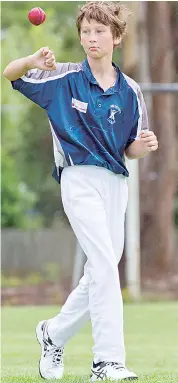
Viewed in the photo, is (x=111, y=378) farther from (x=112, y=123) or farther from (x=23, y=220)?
(x=23, y=220)

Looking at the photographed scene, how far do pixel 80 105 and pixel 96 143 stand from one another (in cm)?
18

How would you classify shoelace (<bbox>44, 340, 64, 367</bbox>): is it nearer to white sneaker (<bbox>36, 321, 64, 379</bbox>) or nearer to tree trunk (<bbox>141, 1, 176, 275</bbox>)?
white sneaker (<bbox>36, 321, 64, 379</bbox>)

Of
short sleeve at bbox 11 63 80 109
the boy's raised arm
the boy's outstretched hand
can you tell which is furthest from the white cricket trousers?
the boy's raised arm

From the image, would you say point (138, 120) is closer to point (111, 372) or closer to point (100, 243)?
point (100, 243)

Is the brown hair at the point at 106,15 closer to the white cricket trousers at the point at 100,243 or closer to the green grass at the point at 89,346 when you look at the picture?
the white cricket trousers at the point at 100,243

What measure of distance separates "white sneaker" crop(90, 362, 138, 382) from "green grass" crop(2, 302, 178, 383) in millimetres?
67

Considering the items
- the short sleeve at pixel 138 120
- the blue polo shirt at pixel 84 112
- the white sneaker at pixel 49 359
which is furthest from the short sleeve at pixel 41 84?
the white sneaker at pixel 49 359

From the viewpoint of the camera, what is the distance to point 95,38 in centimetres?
422

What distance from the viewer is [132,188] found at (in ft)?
38.0

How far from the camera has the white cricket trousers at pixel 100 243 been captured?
412cm

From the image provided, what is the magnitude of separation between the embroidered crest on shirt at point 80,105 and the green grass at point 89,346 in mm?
1136

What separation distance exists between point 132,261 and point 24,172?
7.41 m

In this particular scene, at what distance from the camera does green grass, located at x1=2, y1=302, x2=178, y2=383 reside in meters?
4.69

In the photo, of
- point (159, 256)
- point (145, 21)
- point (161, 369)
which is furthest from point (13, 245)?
point (161, 369)
